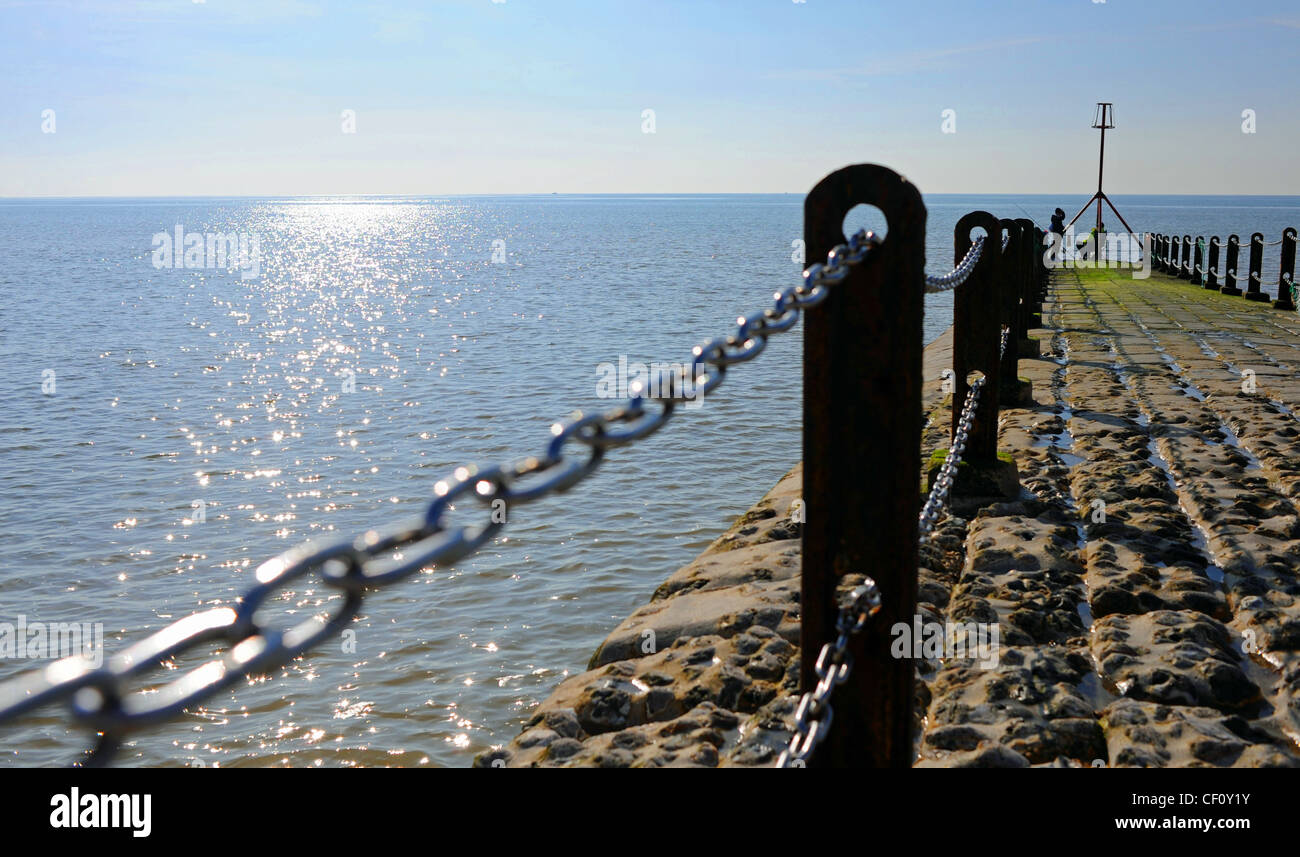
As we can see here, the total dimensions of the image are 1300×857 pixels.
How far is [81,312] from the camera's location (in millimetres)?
31906

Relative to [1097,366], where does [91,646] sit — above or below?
below

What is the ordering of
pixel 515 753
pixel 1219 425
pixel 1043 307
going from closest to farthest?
pixel 515 753 < pixel 1219 425 < pixel 1043 307

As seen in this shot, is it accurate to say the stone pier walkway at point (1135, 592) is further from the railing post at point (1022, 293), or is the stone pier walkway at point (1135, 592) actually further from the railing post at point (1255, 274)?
the railing post at point (1255, 274)

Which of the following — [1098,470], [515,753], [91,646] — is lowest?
[91,646]

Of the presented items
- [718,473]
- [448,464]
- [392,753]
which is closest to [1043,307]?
[718,473]

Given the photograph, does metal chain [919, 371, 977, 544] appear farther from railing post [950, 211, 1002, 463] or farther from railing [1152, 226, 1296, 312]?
railing [1152, 226, 1296, 312]

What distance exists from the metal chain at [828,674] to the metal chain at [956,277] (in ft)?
4.42

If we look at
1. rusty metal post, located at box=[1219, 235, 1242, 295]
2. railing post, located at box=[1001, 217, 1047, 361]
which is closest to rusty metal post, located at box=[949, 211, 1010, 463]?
railing post, located at box=[1001, 217, 1047, 361]

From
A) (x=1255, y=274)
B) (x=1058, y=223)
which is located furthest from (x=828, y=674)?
(x=1058, y=223)

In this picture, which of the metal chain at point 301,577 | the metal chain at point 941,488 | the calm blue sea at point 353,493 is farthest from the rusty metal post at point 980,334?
the metal chain at point 301,577

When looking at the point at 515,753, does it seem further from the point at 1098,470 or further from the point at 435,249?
the point at 435,249

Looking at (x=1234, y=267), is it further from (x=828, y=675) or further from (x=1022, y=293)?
(x=828, y=675)

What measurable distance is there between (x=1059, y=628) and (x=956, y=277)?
1531mm

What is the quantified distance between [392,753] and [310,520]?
4.52 meters
